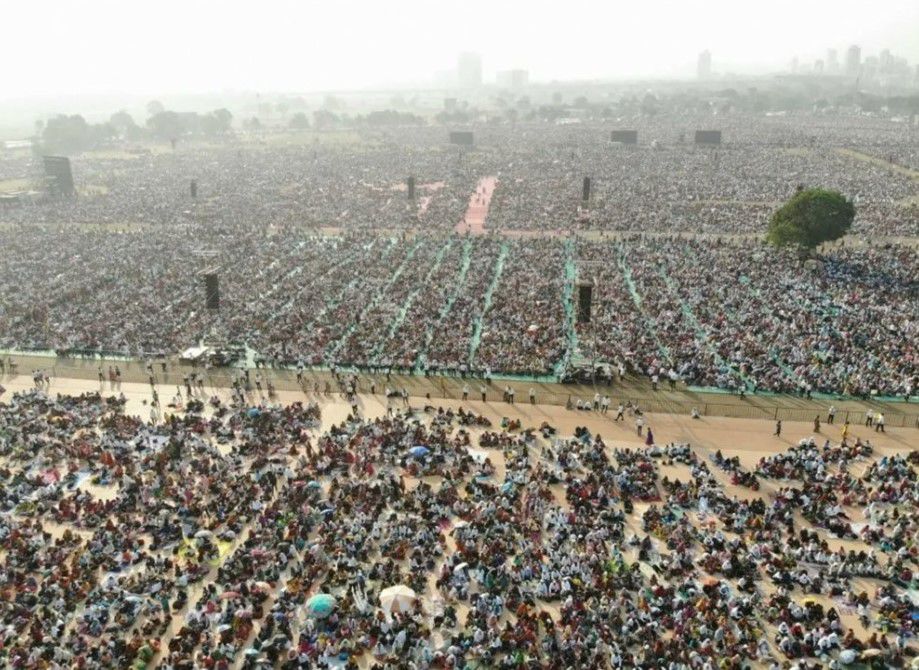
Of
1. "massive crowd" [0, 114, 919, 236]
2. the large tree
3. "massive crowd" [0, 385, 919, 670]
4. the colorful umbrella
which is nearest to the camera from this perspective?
"massive crowd" [0, 385, 919, 670]

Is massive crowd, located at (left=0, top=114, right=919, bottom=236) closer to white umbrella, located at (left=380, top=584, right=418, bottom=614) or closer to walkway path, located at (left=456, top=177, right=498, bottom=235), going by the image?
walkway path, located at (left=456, top=177, right=498, bottom=235)

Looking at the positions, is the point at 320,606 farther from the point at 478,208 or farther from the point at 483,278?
the point at 478,208

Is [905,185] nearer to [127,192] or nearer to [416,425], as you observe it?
[416,425]

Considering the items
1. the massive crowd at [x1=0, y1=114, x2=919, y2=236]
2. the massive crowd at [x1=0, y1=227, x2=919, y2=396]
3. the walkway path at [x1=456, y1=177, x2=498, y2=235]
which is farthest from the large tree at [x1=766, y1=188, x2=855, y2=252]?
the walkway path at [x1=456, y1=177, x2=498, y2=235]

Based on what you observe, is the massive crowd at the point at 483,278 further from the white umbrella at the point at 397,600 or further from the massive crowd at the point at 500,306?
the white umbrella at the point at 397,600

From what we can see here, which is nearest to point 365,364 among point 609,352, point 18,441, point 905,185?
point 609,352

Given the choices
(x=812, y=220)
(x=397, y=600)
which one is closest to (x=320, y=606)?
(x=397, y=600)
